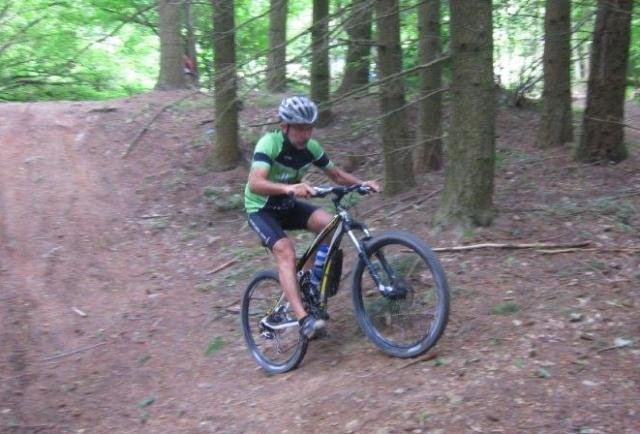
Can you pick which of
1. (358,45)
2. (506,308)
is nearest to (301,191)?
(506,308)

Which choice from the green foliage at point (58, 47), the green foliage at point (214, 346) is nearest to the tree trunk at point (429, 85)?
the green foliage at point (214, 346)

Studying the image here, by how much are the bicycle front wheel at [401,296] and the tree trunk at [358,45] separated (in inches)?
110

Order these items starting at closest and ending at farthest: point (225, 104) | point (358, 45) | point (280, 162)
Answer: point (280, 162), point (358, 45), point (225, 104)

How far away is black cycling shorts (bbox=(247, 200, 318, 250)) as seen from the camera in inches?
225

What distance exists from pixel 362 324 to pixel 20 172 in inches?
315

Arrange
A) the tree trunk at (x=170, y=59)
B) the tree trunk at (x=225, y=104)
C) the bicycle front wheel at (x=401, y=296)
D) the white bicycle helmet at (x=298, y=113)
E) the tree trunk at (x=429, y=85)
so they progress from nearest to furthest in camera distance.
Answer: the bicycle front wheel at (x=401, y=296) → the white bicycle helmet at (x=298, y=113) → the tree trunk at (x=429, y=85) → the tree trunk at (x=225, y=104) → the tree trunk at (x=170, y=59)

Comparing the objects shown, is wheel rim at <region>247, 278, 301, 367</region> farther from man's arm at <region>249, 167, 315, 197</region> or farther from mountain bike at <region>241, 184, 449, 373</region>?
man's arm at <region>249, 167, 315, 197</region>

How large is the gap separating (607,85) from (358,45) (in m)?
3.17

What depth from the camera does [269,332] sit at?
6.21 meters

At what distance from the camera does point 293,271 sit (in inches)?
223

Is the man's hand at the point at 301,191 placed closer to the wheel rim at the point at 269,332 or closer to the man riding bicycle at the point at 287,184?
the man riding bicycle at the point at 287,184

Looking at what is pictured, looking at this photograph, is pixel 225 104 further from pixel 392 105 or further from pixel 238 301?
pixel 238 301

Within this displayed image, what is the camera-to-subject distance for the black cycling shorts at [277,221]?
5707 mm

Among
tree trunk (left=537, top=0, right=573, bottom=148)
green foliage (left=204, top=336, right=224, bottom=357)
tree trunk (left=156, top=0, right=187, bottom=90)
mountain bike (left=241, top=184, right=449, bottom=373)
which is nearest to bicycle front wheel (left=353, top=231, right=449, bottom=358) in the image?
mountain bike (left=241, top=184, right=449, bottom=373)
